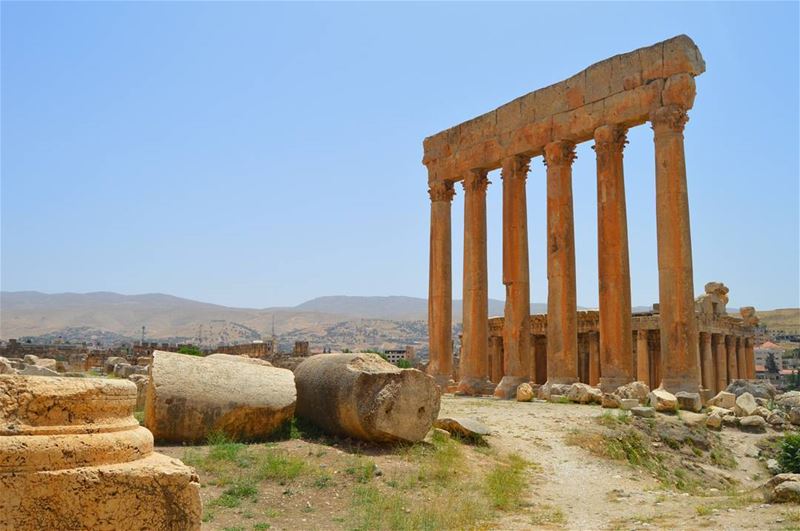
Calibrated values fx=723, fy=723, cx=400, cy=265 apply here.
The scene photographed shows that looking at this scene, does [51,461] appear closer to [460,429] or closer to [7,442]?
[7,442]

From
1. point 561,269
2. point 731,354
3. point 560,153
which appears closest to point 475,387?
point 561,269

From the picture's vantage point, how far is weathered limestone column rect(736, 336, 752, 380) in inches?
Result: 1337

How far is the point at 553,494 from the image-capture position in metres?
10.4

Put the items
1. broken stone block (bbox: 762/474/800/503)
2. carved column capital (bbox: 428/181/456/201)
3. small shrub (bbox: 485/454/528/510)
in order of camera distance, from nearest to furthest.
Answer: broken stone block (bbox: 762/474/800/503) → small shrub (bbox: 485/454/528/510) → carved column capital (bbox: 428/181/456/201)

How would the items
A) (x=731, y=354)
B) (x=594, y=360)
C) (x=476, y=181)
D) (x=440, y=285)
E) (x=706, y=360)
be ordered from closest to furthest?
(x=476, y=181) → (x=440, y=285) → (x=706, y=360) → (x=594, y=360) → (x=731, y=354)

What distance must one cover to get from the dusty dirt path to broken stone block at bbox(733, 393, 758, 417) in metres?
1.01

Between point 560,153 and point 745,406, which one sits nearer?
point 745,406

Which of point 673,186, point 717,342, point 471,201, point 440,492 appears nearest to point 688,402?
point 673,186

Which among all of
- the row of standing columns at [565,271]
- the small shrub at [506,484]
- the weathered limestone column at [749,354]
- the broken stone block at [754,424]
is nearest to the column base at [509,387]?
the row of standing columns at [565,271]

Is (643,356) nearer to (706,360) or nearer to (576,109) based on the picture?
(706,360)

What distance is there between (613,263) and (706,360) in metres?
10.2

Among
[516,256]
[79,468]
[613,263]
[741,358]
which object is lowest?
[741,358]

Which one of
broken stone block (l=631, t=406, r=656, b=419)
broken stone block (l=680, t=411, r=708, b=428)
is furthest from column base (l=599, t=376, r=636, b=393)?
broken stone block (l=631, t=406, r=656, b=419)

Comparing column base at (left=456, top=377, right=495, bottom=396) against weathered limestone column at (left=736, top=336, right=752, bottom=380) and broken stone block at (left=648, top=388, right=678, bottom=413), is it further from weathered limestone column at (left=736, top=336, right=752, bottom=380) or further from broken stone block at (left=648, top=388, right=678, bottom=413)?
weathered limestone column at (left=736, top=336, right=752, bottom=380)
